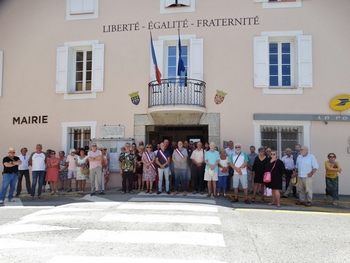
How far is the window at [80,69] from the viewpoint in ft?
36.4

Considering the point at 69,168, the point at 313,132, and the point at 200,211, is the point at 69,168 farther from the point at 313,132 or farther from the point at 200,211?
the point at 313,132

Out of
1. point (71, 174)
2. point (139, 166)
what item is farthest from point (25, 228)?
point (71, 174)

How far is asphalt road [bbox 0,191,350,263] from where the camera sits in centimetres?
409

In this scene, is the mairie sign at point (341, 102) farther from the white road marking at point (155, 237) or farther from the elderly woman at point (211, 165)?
the white road marking at point (155, 237)

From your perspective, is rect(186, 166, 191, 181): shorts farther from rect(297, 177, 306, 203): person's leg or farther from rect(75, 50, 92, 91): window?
rect(75, 50, 92, 91): window

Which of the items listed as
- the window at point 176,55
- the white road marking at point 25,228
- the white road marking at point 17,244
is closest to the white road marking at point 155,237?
the white road marking at point 17,244

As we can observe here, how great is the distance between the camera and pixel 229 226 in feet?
17.7

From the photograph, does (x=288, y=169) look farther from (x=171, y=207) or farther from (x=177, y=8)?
(x=177, y=8)

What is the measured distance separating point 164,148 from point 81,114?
4158 mm

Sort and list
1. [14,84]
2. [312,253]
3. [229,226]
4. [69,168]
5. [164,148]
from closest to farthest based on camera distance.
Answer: [312,253] < [229,226] < [164,148] < [69,168] < [14,84]

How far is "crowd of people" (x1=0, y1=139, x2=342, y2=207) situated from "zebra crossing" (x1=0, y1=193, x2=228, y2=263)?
66.5 inches

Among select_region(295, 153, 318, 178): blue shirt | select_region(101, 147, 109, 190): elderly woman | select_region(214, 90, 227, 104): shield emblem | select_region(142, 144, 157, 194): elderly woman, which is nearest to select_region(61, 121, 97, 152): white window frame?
select_region(101, 147, 109, 190): elderly woman

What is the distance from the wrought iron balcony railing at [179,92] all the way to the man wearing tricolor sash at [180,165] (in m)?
2.14

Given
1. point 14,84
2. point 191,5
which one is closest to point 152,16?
point 191,5
